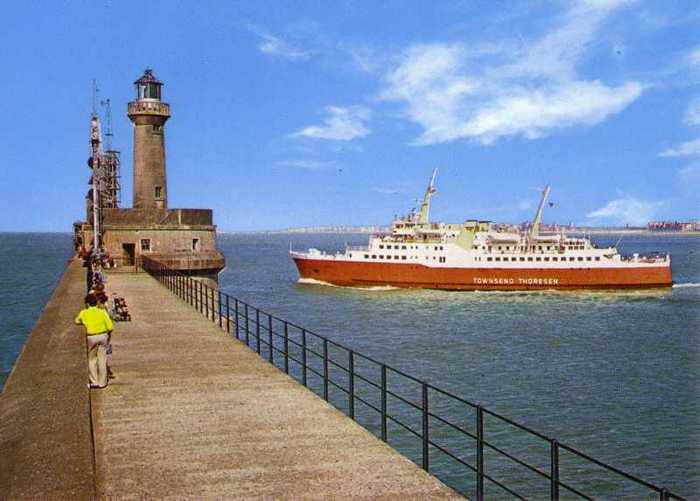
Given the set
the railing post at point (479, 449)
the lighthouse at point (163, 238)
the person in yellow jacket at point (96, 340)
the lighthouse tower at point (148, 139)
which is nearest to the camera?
the railing post at point (479, 449)

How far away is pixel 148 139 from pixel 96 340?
1460 inches

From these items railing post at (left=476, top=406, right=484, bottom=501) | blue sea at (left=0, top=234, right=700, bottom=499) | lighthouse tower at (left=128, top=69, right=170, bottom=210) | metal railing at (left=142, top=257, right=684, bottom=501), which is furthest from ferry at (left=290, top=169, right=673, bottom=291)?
railing post at (left=476, top=406, right=484, bottom=501)

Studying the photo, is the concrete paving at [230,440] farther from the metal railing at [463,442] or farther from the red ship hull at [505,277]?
the red ship hull at [505,277]

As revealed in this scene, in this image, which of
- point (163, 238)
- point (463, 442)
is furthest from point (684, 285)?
point (463, 442)

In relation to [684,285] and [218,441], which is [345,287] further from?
[218,441]

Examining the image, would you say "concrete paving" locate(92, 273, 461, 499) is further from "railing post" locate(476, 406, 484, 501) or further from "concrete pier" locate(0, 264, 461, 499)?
"railing post" locate(476, 406, 484, 501)

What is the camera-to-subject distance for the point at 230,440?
25.9 ft

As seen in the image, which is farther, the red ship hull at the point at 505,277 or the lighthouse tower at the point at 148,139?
the red ship hull at the point at 505,277

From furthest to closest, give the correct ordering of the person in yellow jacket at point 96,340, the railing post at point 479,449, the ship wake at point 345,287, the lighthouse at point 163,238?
the ship wake at point 345,287 < the lighthouse at point 163,238 < the person in yellow jacket at point 96,340 < the railing post at point 479,449

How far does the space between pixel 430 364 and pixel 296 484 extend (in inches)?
848

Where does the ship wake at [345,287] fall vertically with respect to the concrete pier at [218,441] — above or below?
below

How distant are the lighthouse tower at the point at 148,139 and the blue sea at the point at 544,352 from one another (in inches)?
372

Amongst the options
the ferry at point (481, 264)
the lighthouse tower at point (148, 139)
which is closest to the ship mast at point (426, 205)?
the ferry at point (481, 264)

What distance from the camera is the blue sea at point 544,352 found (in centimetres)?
1769
